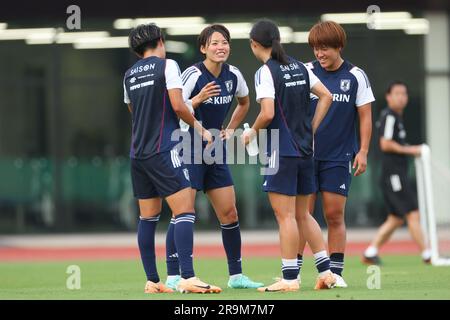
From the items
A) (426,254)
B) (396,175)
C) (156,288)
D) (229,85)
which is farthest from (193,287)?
(396,175)

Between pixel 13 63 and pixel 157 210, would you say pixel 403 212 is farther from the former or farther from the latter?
pixel 13 63

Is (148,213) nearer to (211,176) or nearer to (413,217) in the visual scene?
(211,176)

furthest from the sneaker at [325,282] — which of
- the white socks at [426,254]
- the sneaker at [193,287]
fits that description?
the white socks at [426,254]

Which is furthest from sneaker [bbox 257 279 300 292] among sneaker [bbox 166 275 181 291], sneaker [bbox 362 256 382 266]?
sneaker [bbox 362 256 382 266]

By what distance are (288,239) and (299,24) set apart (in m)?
12.2

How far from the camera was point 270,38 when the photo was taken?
8656mm

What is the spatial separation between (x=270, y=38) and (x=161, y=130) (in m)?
1.16

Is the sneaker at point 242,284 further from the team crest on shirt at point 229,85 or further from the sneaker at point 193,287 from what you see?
the team crest on shirt at point 229,85

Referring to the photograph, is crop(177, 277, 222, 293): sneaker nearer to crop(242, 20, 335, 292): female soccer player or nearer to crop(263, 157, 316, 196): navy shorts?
crop(242, 20, 335, 292): female soccer player

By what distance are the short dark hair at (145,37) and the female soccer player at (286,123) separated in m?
0.80

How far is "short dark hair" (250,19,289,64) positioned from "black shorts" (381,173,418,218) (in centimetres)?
546

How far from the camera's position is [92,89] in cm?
2072

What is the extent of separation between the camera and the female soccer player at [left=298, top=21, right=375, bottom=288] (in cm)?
913
